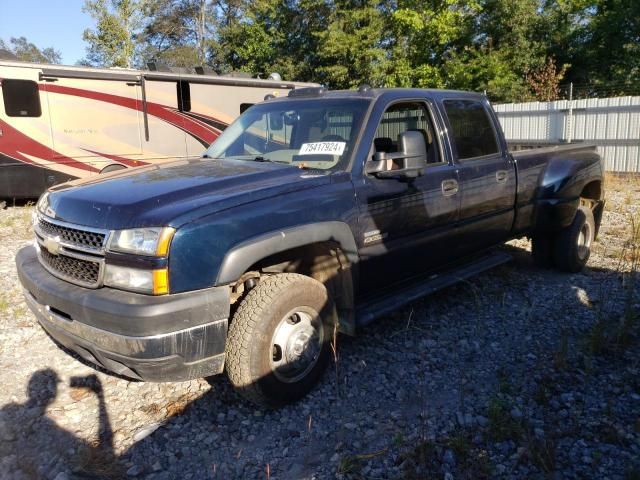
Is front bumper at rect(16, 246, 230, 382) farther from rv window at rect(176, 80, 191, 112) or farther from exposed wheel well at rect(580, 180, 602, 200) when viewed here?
rv window at rect(176, 80, 191, 112)

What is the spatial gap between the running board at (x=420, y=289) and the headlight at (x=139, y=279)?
4.84ft

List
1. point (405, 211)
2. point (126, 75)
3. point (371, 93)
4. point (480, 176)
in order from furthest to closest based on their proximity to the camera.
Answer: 1. point (126, 75)
2. point (480, 176)
3. point (371, 93)
4. point (405, 211)

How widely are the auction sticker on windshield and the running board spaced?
1137 mm

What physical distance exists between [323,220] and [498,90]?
74.3 ft

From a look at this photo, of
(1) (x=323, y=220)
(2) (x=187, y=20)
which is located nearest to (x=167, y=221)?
(1) (x=323, y=220)

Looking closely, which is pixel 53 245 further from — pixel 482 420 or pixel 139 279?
pixel 482 420

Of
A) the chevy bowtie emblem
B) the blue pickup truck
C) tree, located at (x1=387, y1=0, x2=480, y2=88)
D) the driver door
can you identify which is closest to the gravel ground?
the blue pickup truck

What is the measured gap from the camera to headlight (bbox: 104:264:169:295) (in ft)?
9.12

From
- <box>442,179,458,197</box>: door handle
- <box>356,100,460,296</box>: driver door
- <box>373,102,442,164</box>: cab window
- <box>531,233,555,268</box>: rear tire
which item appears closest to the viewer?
<box>356,100,460,296</box>: driver door

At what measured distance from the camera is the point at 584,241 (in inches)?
246

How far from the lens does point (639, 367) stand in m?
3.84

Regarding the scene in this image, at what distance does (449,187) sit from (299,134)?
51.3 inches

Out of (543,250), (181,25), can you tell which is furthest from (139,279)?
(181,25)

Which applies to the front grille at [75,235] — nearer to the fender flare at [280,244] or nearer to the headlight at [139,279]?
the headlight at [139,279]
